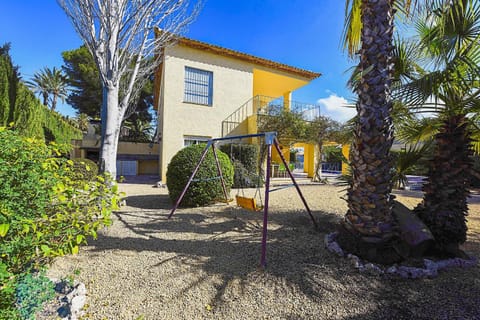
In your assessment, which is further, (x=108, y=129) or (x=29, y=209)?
(x=108, y=129)

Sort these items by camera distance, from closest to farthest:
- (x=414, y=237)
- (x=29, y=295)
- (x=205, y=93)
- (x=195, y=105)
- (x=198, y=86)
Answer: (x=29, y=295) < (x=414, y=237) < (x=195, y=105) < (x=198, y=86) < (x=205, y=93)

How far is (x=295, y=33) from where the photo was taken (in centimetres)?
1035

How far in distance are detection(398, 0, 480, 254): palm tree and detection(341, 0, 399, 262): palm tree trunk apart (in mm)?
790

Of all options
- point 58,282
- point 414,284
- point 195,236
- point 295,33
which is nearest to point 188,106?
point 295,33

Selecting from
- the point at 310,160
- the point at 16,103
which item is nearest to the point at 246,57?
the point at 310,160

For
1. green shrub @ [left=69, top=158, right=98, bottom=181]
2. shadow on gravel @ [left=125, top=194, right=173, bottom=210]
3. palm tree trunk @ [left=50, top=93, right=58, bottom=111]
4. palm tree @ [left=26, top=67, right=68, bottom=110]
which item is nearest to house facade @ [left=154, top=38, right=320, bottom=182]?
green shrub @ [left=69, top=158, right=98, bottom=181]

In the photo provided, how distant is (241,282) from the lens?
2695 mm

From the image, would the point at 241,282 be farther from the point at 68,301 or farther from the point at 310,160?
A: the point at 310,160

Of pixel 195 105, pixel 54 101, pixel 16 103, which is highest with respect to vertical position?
pixel 54 101

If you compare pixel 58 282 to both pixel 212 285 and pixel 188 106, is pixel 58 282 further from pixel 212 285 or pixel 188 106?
pixel 188 106

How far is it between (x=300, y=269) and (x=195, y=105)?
10531 millimetres

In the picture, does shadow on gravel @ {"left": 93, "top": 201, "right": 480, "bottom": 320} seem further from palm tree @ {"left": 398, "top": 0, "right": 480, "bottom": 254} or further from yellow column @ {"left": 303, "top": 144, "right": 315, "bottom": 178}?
yellow column @ {"left": 303, "top": 144, "right": 315, "bottom": 178}

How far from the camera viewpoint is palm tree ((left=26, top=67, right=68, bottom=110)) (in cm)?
2888

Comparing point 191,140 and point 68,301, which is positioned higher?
point 191,140
